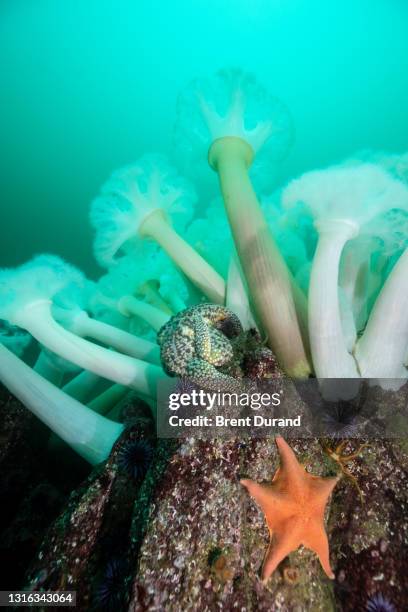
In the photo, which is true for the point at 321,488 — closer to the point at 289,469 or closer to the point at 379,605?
the point at 289,469

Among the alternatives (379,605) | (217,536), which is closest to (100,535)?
(217,536)

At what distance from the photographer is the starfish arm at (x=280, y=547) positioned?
2.03m

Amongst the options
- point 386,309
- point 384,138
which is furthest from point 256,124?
point 384,138

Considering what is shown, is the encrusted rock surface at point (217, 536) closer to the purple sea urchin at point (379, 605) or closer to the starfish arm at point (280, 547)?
the purple sea urchin at point (379, 605)

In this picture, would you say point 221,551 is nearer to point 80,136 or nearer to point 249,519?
point 249,519

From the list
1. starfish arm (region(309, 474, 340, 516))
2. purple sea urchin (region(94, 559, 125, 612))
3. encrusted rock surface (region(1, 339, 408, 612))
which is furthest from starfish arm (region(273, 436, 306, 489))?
purple sea urchin (region(94, 559, 125, 612))

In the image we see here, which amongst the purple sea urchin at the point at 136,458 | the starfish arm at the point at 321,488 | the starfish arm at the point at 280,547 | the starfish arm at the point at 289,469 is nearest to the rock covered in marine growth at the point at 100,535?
the purple sea urchin at the point at 136,458

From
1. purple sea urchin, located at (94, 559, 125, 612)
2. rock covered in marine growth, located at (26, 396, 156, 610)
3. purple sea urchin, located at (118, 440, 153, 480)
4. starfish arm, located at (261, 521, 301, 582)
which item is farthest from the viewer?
purple sea urchin, located at (118, 440, 153, 480)

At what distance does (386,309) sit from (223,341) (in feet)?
5.77

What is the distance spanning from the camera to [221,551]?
215 centimetres

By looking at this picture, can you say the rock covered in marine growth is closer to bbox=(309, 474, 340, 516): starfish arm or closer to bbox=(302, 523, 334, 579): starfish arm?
bbox=(302, 523, 334, 579): starfish arm

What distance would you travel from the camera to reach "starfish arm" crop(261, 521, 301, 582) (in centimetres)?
203

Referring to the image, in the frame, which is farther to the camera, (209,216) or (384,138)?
(384,138)

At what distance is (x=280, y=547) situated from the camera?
2.05 m
